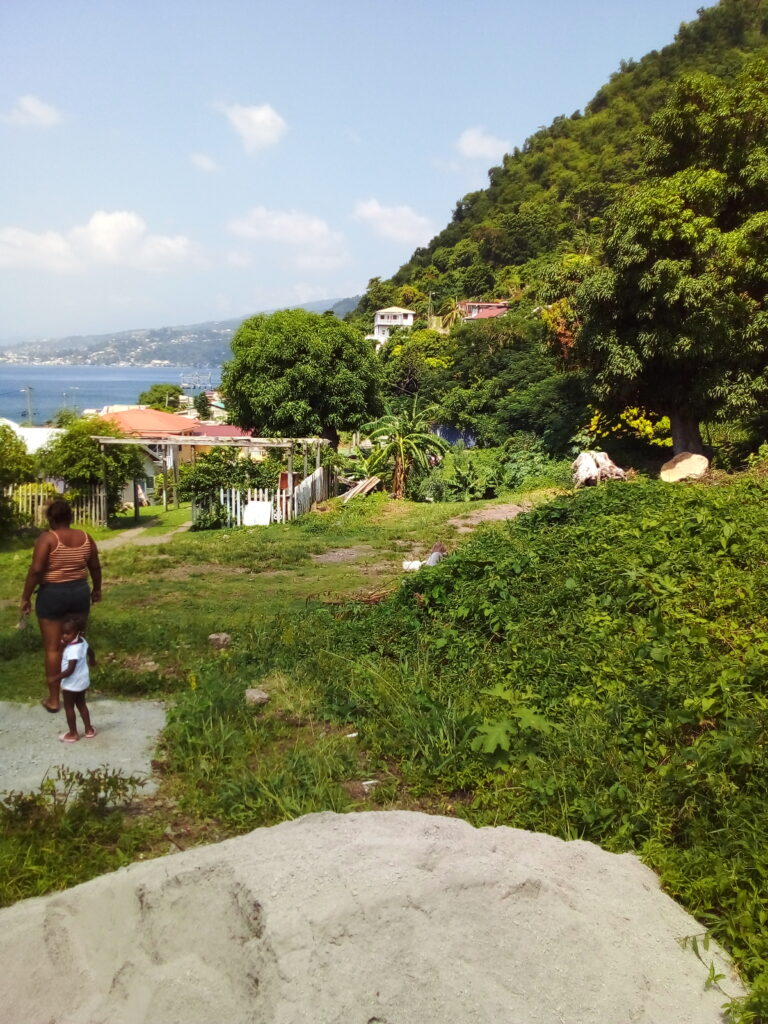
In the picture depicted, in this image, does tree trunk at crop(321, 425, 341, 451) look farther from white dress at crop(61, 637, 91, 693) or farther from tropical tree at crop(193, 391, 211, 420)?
tropical tree at crop(193, 391, 211, 420)

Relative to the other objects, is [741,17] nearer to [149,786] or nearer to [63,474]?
[63,474]

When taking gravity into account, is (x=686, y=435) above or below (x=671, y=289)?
below

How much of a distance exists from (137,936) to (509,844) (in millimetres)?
1581

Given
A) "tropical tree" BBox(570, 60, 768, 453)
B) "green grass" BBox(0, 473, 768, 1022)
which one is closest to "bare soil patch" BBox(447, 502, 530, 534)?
"tropical tree" BBox(570, 60, 768, 453)

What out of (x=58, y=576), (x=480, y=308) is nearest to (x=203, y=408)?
(x=480, y=308)

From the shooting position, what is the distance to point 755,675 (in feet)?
16.4

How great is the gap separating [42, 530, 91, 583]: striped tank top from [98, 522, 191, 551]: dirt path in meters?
9.77

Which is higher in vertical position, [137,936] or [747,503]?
[747,503]

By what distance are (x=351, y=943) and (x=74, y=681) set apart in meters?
3.00

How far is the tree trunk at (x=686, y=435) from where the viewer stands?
1914cm

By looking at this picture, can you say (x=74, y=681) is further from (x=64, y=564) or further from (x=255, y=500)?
(x=255, y=500)

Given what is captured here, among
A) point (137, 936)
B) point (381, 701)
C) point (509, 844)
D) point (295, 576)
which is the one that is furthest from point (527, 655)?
point (295, 576)

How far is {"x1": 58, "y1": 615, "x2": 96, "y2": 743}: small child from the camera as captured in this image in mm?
5109

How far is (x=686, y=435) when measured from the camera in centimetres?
1922
